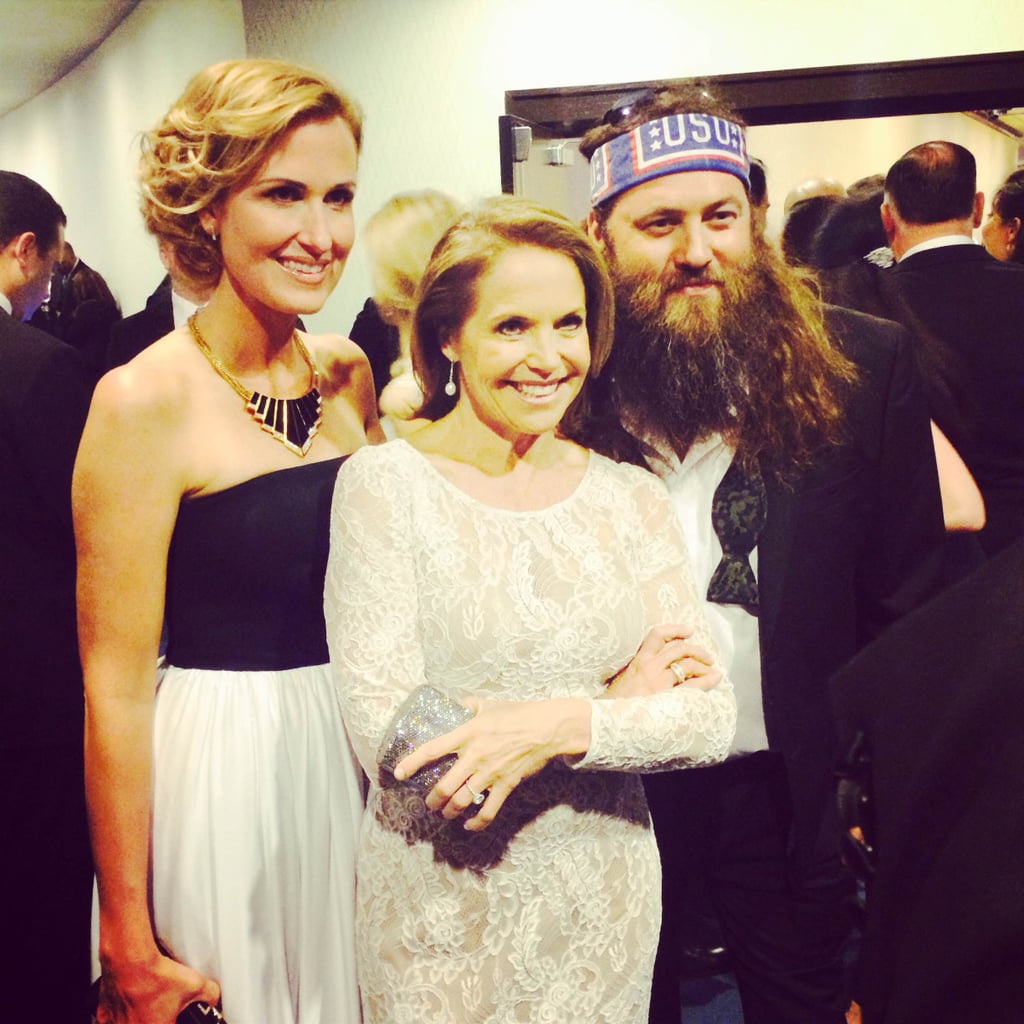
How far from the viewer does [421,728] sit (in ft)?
3.15

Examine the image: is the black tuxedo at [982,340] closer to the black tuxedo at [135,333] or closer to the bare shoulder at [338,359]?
the bare shoulder at [338,359]

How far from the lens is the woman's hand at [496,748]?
3.12ft

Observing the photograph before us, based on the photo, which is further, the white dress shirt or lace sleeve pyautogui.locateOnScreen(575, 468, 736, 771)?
the white dress shirt

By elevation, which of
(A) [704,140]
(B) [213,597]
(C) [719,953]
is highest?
(A) [704,140]

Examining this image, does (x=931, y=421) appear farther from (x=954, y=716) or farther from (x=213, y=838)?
(x=213, y=838)

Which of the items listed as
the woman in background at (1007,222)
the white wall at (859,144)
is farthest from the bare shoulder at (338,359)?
the woman in background at (1007,222)

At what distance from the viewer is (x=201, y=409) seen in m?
1.13

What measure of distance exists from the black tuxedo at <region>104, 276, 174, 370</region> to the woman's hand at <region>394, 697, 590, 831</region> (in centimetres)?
68

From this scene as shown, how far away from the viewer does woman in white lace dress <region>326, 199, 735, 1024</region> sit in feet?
3.32

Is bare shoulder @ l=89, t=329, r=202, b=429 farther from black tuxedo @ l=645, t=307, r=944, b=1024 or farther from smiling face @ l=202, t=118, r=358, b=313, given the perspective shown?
black tuxedo @ l=645, t=307, r=944, b=1024

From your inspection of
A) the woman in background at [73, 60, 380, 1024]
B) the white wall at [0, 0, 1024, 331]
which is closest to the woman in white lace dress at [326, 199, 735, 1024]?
the woman in background at [73, 60, 380, 1024]

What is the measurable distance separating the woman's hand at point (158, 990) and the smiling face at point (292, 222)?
32.2 inches

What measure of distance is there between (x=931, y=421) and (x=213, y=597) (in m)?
1.03

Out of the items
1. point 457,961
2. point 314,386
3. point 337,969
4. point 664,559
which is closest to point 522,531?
point 664,559
